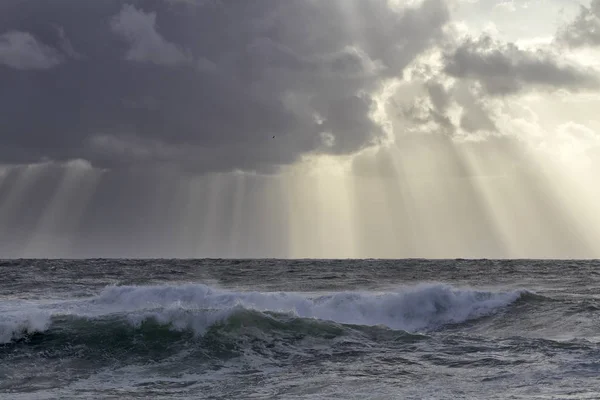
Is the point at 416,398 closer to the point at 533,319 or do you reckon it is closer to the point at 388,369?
the point at 388,369

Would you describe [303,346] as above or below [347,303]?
below

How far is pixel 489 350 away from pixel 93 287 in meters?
28.0

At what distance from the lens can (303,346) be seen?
19156mm

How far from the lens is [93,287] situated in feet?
129

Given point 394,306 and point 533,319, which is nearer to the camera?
point 533,319

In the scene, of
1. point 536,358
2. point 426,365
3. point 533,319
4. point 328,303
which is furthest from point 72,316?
point 533,319

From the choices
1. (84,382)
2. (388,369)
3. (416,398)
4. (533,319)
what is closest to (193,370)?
(84,382)

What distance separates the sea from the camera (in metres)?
14.1

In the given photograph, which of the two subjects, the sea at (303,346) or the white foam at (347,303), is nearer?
the sea at (303,346)

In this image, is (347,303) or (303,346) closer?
(303,346)

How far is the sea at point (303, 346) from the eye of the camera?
46.2 ft

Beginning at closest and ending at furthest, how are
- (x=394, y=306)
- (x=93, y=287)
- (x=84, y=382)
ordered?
1. (x=84, y=382)
2. (x=394, y=306)
3. (x=93, y=287)

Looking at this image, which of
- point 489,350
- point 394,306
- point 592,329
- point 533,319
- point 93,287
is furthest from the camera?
point 93,287

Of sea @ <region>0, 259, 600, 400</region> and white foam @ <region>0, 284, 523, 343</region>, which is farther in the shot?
white foam @ <region>0, 284, 523, 343</region>
